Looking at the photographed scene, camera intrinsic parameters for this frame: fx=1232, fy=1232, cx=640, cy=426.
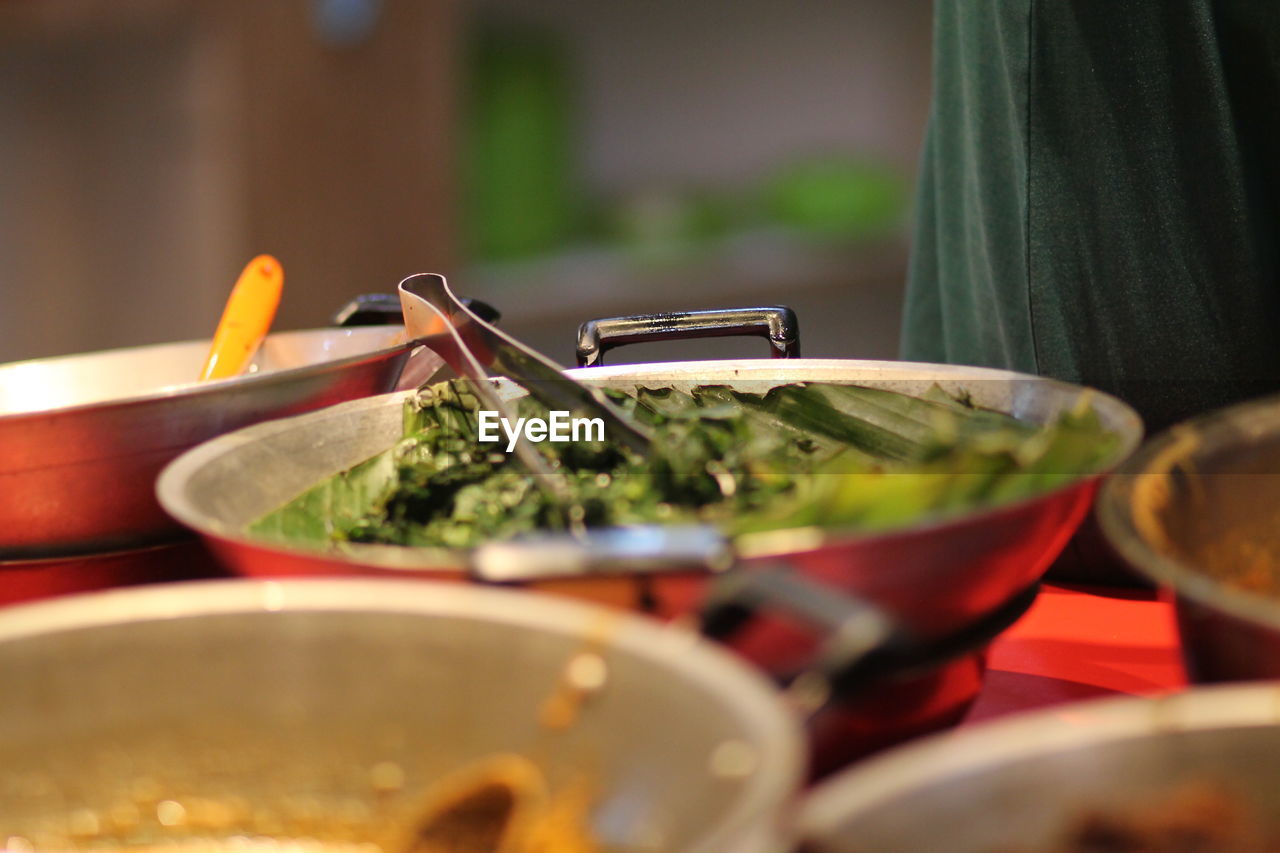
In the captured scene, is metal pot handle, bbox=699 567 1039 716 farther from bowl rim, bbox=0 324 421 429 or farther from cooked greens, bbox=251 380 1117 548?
bowl rim, bbox=0 324 421 429

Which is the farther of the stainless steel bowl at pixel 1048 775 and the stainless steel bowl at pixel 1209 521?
the stainless steel bowl at pixel 1209 521

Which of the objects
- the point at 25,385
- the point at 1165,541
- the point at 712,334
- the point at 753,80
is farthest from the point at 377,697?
the point at 753,80

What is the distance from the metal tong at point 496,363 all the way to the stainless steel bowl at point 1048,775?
334mm

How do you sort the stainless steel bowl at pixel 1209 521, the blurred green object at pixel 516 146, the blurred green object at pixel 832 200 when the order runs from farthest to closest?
the blurred green object at pixel 832 200
the blurred green object at pixel 516 146
the stainless steel bowl at pixel 1209 521

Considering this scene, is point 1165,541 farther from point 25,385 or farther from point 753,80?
point 753,80

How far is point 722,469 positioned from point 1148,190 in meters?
0.51

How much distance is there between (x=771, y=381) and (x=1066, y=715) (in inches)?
17.5

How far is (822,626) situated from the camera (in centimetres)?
38

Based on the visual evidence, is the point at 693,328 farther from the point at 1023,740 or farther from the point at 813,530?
the point at 1023,740

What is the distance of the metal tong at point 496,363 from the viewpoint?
691 mm

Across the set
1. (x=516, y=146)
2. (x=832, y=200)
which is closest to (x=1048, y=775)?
(x=516, y=146)

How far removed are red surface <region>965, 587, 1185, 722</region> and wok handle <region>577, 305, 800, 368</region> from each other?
25 centimetres

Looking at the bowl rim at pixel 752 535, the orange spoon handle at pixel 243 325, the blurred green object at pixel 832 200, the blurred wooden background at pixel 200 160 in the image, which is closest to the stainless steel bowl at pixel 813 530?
the bowl rim at pixel 752 535

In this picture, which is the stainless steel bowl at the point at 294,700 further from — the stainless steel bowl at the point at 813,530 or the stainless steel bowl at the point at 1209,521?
the stainless steel bowl at the point at 1209,521
